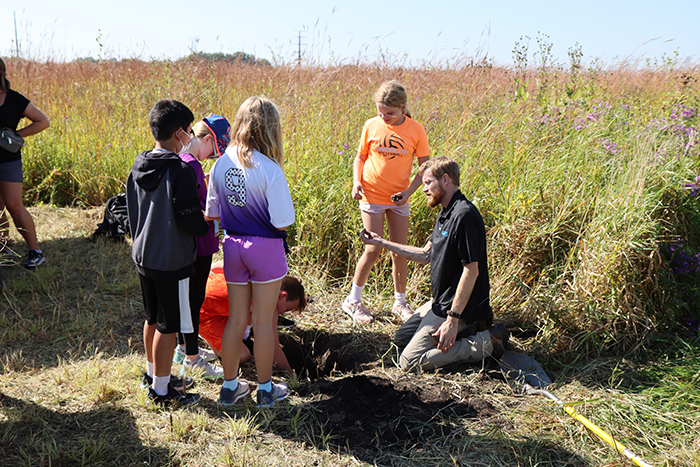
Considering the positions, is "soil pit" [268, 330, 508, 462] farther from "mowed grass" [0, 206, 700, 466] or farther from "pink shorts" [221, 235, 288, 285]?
"pink shorts" [221, 235, 288, 285]

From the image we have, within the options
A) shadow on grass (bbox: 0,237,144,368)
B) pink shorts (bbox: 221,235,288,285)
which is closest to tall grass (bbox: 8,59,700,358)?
shadow on grass (bbox: 0,237,144,368)

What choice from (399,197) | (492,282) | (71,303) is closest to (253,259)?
(399,197)

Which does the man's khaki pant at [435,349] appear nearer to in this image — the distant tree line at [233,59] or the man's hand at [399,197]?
the man's hand at [399,197]

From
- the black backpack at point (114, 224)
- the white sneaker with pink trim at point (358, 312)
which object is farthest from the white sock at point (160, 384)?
the black backpack at point (114, 224)

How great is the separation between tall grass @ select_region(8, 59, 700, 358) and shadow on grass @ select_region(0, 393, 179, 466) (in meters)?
2.42

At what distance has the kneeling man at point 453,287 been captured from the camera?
3146 mm

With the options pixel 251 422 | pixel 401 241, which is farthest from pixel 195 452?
pixel 401 241

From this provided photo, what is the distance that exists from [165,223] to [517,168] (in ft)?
10.9

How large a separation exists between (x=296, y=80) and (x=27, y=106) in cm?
329

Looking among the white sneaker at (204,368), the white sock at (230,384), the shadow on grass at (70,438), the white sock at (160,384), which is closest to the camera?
the shadow on grass at (70,438)

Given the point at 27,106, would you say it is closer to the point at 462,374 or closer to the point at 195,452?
the point at 195,452

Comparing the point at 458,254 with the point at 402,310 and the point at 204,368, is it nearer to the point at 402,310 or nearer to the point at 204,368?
the point at 402,310

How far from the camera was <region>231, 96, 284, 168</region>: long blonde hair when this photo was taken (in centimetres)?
267

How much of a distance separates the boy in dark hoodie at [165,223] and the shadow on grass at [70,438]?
43 centimetres
